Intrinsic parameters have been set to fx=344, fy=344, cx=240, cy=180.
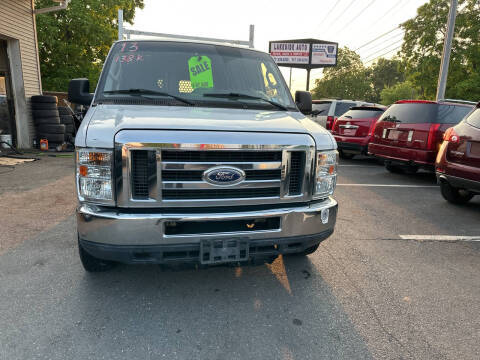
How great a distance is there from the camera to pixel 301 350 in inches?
85.1

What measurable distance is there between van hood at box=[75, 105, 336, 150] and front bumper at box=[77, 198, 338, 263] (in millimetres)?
481

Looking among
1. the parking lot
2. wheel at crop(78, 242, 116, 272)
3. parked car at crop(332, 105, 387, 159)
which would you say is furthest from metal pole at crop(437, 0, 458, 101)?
wheel at crop(78, 242, 116, 272)

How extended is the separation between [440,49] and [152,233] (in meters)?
32.0

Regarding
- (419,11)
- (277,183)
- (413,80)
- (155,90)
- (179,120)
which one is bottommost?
(277,183)

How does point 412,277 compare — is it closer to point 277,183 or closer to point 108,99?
point 277,183

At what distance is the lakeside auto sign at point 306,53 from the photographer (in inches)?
978

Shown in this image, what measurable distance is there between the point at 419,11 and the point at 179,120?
32.9 metres

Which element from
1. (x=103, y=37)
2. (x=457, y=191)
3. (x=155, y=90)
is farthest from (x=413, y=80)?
(x=155, y=90)

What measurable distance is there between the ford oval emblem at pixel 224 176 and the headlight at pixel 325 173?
0.63m

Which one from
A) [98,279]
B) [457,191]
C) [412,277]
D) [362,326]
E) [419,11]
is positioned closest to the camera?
[362,326]

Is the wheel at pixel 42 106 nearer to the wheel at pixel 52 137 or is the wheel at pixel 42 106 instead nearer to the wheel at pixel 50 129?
the wheel at pixel 50 129

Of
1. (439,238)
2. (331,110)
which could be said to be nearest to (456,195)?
(439,238)

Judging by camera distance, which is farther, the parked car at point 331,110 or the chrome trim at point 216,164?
the parked car at point 331,110

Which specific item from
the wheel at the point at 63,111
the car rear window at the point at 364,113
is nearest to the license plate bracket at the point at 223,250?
the car rear window at the point at 364,113
